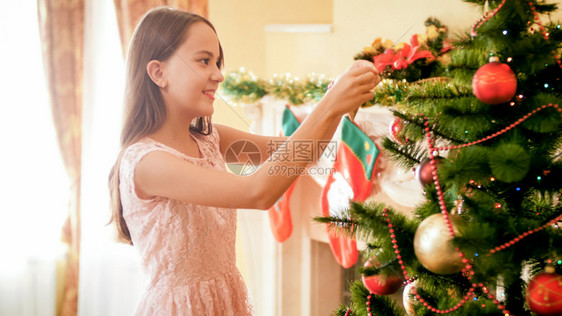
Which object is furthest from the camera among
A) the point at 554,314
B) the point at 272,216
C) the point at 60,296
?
the point at 60,296

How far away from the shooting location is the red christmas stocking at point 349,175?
1.83 m

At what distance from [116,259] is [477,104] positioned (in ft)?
7.16

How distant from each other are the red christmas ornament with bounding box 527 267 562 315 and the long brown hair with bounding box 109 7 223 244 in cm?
78

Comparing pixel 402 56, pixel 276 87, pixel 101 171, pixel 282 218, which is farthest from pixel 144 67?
pixel 101 171

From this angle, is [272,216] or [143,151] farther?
[272,216]

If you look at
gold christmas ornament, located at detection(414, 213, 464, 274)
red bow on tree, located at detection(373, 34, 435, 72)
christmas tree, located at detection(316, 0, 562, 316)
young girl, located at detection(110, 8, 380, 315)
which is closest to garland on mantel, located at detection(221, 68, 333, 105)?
red bow on tree, located at detection(373, 34, 435, 72)

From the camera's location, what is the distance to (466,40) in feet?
2.54

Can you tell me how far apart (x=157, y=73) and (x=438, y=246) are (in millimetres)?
688

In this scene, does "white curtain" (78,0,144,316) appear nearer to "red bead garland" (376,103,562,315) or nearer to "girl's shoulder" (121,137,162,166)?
"girl's shoulder" (121,137,162,166)

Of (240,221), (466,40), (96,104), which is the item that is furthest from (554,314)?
(96,104)

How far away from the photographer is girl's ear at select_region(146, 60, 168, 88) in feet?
3.54

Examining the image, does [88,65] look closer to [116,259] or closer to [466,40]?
[116,259]

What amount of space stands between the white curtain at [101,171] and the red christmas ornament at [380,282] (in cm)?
186

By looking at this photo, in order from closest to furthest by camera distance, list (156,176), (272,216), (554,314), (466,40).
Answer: (554,314)
(466,40)
(156,176)
(272,216)
